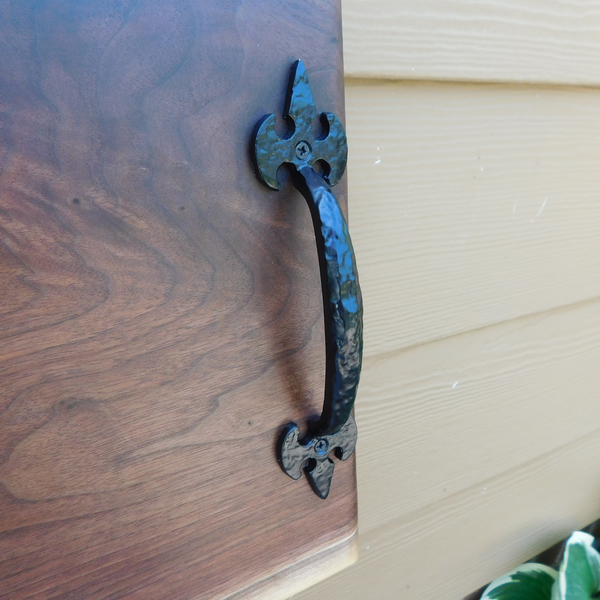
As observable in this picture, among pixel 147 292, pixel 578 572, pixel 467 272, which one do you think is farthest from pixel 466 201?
pixel 578 572

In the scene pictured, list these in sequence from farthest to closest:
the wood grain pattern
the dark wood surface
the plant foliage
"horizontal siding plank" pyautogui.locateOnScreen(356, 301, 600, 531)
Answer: the plant foliage
"horizontal siding plank" pyautogui.locateOnScreen(356, 301, 600, 531)
the wood grain pattern
the dark wood surface

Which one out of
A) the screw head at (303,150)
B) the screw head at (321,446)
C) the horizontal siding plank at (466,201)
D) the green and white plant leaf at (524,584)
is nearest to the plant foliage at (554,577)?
the green and white plant leaf at (524,584)

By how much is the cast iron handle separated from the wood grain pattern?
159 millimetres

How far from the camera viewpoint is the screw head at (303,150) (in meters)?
0.28

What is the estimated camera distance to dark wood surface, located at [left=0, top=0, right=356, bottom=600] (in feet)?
0.71

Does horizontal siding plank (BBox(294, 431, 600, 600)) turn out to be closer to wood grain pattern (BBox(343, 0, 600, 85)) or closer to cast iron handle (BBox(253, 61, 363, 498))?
cast iron handle (BBox(253, 61, 363, 498))

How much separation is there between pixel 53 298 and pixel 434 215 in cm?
38

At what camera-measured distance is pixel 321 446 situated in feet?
1.04

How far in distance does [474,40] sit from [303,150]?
30 cm

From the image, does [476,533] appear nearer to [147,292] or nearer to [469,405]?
[469,405]

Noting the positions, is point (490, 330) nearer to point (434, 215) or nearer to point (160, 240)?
point (434, 215)

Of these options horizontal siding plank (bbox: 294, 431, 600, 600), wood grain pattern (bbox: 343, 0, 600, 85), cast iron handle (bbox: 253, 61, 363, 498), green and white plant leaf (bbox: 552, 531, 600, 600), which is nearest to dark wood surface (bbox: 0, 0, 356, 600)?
cast iron handle (bbox: 253, 61, 363, 498)

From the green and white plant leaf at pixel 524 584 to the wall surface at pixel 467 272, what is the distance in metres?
0.02

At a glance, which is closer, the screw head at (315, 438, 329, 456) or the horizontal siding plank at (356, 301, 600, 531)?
the screw head at (315, 438, 329, 456)
